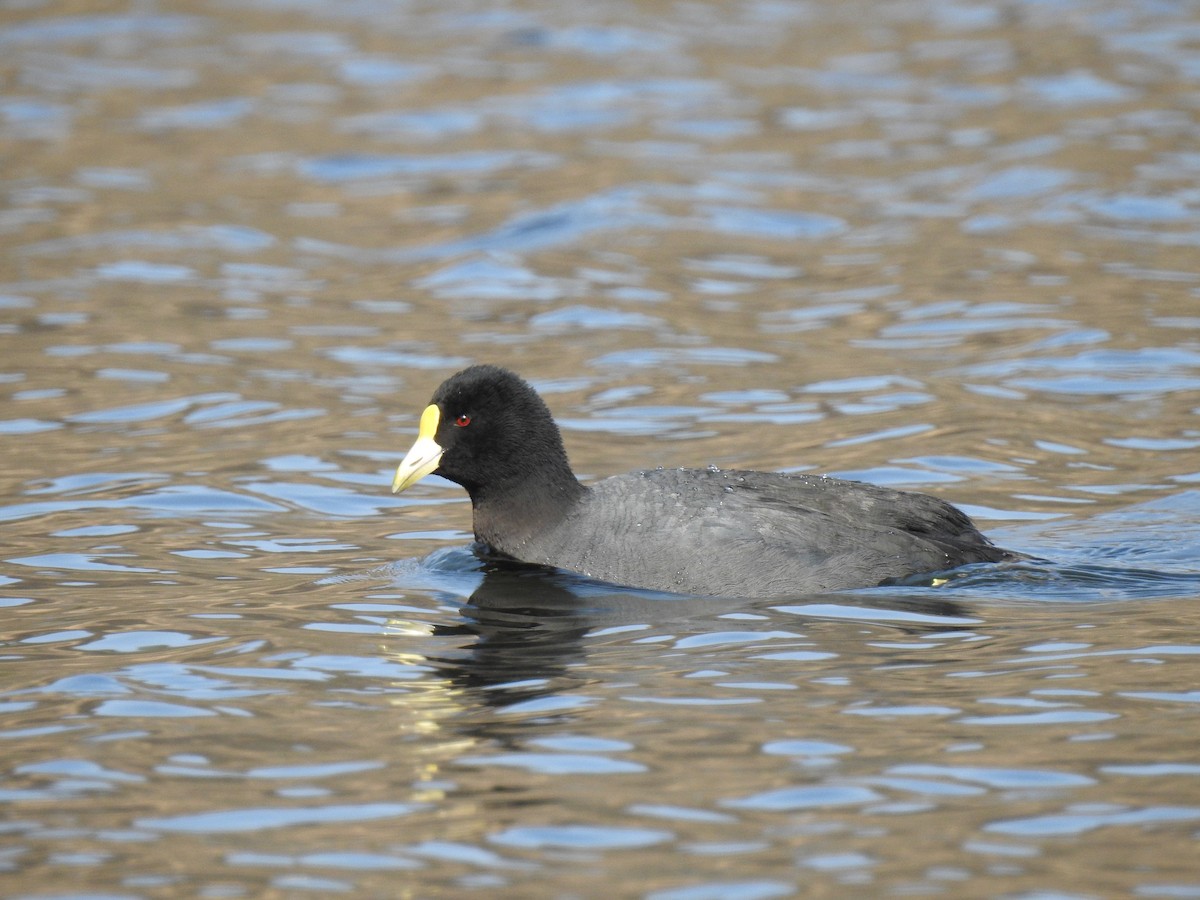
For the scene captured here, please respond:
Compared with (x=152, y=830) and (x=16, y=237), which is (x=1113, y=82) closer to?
(x=16, y=237)

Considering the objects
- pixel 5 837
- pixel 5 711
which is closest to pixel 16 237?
pixel 5 711

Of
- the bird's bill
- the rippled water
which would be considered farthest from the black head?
the rippled water

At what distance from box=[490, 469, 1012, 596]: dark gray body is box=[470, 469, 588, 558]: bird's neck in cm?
4

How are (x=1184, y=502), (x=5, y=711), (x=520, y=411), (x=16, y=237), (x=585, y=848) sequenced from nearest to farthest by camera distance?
1. (x=585, y=848)
2. (x=5, y=711)
3. (x=520, y=411)
4. (x=1184, y=502)
5. (x=16, y=237)

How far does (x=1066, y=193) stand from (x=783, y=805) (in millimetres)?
11886

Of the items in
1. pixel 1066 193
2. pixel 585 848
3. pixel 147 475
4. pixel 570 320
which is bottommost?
pixel 585 848

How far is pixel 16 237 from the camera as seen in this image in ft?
51.7

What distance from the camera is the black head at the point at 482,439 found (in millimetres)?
8359

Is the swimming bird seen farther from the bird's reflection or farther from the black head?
the bird's reflection

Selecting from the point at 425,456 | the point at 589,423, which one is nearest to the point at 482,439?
the point at 425,456

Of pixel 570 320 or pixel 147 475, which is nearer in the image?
pixel 147 475

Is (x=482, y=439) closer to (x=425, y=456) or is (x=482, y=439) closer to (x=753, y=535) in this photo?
(x=425, y=456)

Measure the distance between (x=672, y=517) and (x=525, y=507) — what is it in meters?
0.85

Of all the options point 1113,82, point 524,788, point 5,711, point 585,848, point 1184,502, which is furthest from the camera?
point 1113,82
